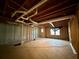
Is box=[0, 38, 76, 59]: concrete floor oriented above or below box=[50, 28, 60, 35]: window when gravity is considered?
below

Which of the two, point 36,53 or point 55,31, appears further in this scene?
point 55,31

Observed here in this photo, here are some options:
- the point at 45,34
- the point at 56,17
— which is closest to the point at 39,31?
the point at 45,34

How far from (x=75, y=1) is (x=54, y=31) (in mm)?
7662

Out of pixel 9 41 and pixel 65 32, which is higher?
pixel 65 32

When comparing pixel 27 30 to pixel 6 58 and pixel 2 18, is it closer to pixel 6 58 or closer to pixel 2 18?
pixel 2 18

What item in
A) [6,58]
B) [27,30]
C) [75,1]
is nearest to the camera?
[75,1]

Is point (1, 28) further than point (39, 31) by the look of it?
No

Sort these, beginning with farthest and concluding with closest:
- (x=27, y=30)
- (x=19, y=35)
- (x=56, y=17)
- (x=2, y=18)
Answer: (x=27, y=30) → (x=19, y=35) → (x=2, y=18) → (x=56, y=17)

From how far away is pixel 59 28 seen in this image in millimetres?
9469

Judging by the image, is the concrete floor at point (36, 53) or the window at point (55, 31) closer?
the concrete floor at point (36, 53)

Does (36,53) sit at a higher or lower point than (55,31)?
lower

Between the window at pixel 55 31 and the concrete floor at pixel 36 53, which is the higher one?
the window at pixel 55 31

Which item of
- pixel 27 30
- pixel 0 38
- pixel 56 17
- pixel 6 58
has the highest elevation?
pixel 56 17

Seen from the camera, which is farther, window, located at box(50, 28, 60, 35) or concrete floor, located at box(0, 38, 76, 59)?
window, located at box(50, 28, 60, 35)
